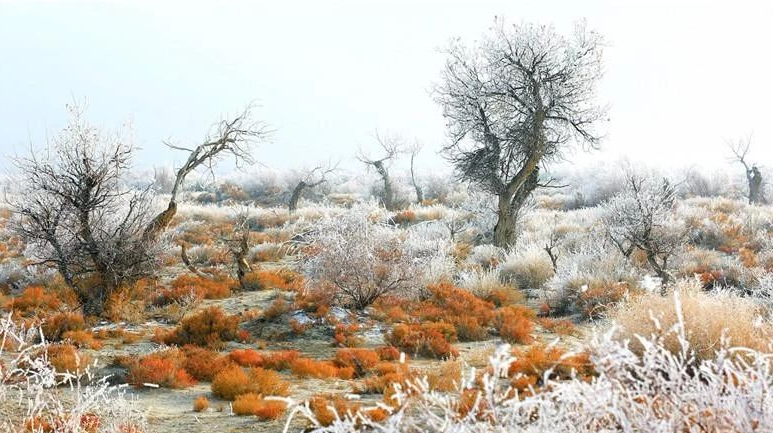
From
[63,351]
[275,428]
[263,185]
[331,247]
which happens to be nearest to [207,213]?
[263,185]

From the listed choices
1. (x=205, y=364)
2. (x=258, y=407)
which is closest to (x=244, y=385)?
(x=258, y=407)

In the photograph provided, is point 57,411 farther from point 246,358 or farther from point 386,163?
point 386,163

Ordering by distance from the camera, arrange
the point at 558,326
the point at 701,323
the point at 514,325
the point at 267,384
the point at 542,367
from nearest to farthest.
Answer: the point at 701,323 < the point at 267,384 < the point at 542,367 < the point at 514,325 < the point at 558,326

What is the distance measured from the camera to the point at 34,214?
1175 centimetres

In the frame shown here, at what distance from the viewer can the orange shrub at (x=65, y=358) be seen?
8141mm

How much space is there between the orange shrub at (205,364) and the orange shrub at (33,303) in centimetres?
547

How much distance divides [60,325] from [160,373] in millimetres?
4148

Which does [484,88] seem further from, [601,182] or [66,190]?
[601,182]

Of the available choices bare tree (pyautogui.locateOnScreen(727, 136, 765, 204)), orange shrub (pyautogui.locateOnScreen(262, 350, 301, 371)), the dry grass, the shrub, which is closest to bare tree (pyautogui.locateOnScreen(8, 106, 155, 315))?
orange shrub (pyautogui.locateOnScreen(262, 350, 301, 371))

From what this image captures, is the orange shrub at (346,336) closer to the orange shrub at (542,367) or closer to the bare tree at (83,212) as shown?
the orange shrub at (542,367)

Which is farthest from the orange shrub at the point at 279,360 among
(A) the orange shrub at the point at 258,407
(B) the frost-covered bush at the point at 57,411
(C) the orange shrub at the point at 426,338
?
(B) the frost-covered bush at the point at 57,411

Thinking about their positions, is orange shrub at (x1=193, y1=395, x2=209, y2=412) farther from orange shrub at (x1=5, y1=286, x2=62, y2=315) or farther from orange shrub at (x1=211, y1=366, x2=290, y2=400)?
orange shrub at (x1=5, y1=286, x2=62, y2=315)

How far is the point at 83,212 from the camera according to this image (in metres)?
12.1

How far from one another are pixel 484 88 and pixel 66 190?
12426mm
